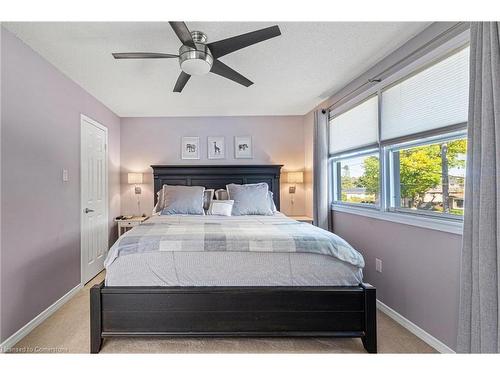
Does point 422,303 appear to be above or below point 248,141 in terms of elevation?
below

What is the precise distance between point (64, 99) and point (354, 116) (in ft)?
10.5

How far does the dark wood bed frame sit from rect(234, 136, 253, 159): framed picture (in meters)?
2.75

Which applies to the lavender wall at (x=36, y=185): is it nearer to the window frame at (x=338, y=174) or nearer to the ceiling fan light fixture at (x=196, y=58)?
the ceiling fan light fixture at (x=196, y=58)

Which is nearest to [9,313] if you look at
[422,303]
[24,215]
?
[24,215]

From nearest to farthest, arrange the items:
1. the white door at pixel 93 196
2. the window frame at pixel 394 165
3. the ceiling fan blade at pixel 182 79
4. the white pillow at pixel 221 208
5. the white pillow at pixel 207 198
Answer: the window frame at pixel 394 165, the ceiling fan blade at pixel 182 79, the white door at pixel 93 196, the white pillow at pixel 221 208, the white pillow at pixel 207 198

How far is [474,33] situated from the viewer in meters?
1.40

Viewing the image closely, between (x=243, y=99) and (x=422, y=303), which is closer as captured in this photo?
(x=422, y=303)

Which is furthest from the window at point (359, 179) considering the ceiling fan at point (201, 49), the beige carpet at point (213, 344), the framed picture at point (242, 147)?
the ceiling fan at point (201, 49)

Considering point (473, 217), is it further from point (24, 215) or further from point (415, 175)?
point (24, 215)

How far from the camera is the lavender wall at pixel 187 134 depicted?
4.16 meters

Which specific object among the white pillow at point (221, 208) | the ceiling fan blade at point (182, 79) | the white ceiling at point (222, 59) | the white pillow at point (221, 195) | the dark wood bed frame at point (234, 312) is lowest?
the dark wood bed frame at point (234, 312)

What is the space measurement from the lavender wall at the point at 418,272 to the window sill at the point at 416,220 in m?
0.04

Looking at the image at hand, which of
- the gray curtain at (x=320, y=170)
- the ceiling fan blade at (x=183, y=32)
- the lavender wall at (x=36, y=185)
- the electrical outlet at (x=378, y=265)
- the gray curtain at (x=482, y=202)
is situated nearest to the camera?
the gray curtain at (x=482, y=202)

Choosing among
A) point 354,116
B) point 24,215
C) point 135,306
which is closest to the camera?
point 135,306
